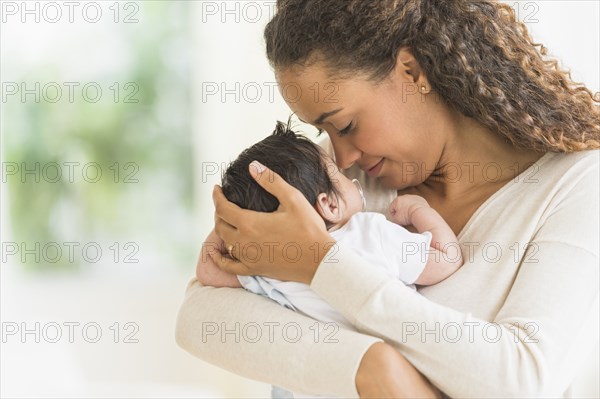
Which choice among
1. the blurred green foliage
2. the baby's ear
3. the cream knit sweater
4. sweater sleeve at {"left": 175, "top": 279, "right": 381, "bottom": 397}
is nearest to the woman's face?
the baby's ear

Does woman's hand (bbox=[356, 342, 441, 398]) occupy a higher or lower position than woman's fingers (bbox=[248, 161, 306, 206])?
lower

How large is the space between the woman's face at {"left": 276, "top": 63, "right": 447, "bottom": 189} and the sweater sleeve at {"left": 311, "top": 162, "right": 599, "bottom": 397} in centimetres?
30

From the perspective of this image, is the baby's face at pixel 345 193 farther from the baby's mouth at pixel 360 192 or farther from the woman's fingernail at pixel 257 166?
the woman's fingernail at pixel 257 166

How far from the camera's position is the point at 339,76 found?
4.95 ft

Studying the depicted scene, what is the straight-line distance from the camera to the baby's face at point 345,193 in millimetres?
1536

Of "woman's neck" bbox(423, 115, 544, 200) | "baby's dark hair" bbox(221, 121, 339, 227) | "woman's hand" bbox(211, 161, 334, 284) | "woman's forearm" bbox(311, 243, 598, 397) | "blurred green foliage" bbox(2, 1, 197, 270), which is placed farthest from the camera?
"blurred green foliage" bbox(2, 1, 197, 270)

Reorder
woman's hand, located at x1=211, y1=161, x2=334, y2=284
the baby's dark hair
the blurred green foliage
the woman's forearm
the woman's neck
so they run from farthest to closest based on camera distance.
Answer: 1. the blurred green foliage
2. the woman's neck
3. the baby's dark hair
4. woman's hand, located at x1=211, y1=161, x2=334, y2=284
5. the woman's forearm

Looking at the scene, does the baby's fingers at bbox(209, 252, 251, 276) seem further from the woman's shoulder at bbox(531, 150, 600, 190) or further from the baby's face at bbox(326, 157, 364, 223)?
the woman's shoulder at bbox(531, 150, 600, 190)

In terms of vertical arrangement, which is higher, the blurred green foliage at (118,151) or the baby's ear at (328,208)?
the baby's ear at (328,208)

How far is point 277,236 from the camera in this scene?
4.64 ft

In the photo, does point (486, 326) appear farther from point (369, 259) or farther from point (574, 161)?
point (574, 161)

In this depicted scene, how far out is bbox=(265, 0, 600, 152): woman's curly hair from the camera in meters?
1.51

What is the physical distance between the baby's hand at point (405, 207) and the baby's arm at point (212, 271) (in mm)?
358

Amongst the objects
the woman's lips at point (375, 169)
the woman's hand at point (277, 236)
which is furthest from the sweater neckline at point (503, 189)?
the woman's hand at point (277, 236)
